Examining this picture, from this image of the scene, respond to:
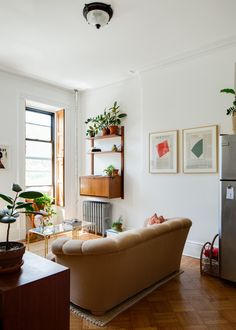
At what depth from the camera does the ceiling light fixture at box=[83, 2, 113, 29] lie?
2.58 metres

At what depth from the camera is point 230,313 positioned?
225cm

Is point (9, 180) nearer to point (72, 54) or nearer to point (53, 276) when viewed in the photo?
point (72, 54)

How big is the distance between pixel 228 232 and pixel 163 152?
5.69 ft

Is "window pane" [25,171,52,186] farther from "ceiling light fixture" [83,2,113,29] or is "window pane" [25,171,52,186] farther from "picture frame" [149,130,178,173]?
"ceiling light fixture" [83,2,113,29]

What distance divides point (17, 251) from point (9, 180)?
323 cm

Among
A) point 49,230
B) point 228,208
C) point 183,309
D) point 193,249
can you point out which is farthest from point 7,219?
point 193,249

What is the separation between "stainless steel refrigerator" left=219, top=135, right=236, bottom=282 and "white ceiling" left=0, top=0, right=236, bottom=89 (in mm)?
1458

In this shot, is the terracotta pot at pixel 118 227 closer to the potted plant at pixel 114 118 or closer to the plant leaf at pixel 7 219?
the potted plant at pixel 114 118

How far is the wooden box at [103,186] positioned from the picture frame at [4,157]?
4.95ft

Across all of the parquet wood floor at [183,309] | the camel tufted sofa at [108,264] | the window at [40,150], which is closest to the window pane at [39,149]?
the window at [40,150]

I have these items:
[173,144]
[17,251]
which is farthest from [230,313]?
[173,144]

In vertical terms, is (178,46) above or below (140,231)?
above

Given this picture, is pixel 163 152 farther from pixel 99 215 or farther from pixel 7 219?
pixel 7 219

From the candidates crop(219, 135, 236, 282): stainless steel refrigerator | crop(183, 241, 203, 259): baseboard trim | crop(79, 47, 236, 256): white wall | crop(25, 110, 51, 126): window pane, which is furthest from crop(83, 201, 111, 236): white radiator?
crop(219, 135, 236, 282): stainless steel refrigerator
